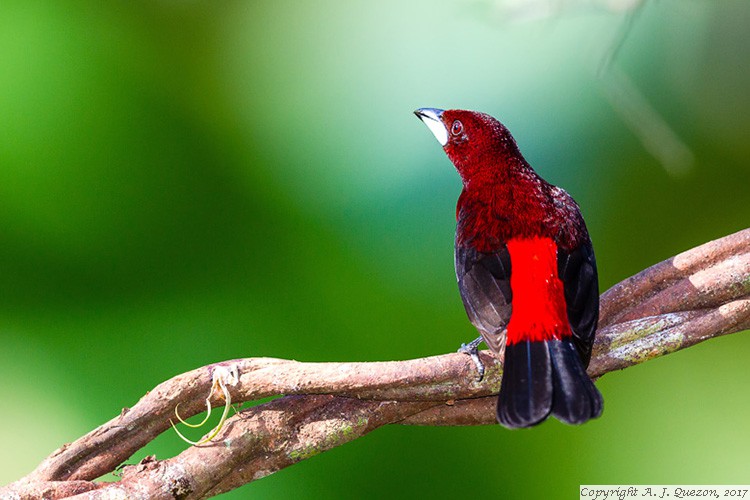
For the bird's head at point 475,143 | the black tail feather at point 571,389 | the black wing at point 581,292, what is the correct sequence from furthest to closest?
the bird's head at point 475,143, the black wing at point 581,292, the black tail feather at point 571,389

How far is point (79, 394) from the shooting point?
196 cm

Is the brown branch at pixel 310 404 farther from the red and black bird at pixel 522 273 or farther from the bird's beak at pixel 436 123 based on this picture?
the bird's beak at pixel 436 123

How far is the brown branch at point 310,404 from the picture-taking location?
1.28 m

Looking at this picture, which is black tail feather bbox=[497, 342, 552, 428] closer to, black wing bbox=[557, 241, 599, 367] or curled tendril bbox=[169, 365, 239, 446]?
black wing bbox=[557, 241, 599, 367]

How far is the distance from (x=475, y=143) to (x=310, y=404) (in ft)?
2.38

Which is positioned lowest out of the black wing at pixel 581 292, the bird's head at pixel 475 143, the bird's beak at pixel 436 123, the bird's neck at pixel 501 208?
the black wing at pixel 581 292

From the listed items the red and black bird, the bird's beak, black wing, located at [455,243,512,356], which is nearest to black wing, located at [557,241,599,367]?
the red and black bird

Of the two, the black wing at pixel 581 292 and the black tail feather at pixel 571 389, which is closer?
the black tail feather at pixel 571 389

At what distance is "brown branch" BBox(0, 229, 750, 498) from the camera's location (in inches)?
50.4

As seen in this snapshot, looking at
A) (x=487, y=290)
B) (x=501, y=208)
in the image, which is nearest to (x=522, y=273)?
(x=487, y=290)

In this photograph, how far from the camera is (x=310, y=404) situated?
1350mm

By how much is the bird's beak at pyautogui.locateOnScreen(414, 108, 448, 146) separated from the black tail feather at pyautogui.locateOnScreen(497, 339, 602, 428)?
24.5 inches

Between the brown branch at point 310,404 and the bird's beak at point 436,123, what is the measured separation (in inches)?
24.8

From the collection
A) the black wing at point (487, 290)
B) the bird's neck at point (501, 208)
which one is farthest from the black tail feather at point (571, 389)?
the bird's neck at point (501, 208)
